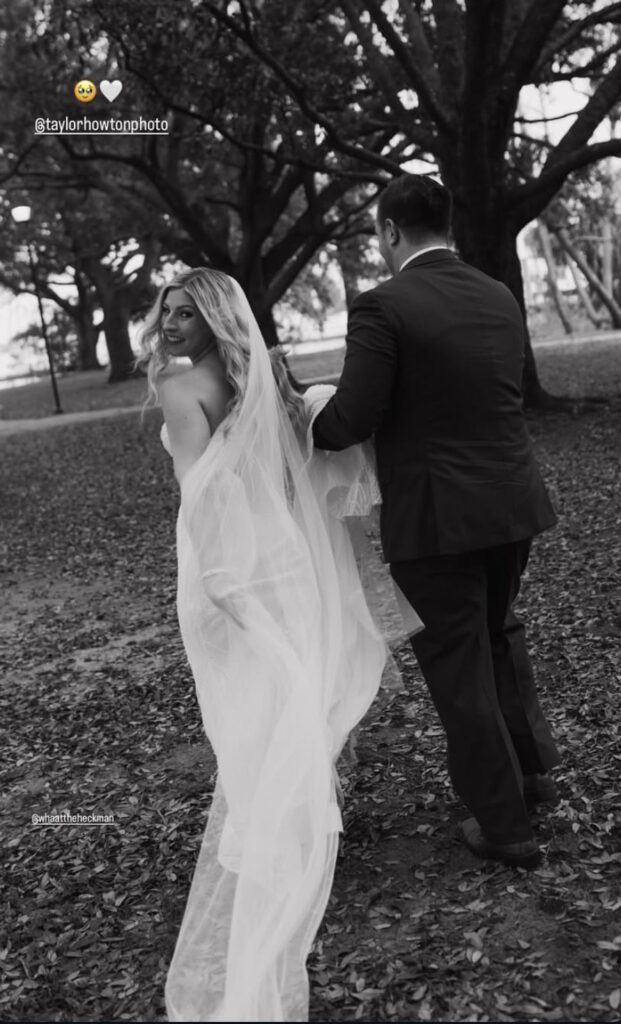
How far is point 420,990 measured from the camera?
3.34 meters

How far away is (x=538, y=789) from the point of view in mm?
4242

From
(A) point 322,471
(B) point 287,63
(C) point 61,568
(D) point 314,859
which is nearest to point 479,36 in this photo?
(B) point 287,63

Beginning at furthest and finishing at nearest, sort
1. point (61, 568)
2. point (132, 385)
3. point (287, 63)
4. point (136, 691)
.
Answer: point (132, 385) < point (287, 63) < point (61, 568) < point (136, 691)

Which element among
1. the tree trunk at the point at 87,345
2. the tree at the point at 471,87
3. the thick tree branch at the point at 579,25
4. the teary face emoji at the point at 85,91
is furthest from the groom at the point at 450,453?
the tree trunk at the point at 87,345

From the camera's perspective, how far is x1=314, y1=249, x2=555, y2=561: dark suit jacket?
12.1 feet

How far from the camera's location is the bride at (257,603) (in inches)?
138

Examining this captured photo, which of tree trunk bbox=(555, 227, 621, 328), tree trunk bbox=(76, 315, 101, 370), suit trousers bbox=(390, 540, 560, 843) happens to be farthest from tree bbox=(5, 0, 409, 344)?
tree trunk bbox=(76, 315, 101, 370)

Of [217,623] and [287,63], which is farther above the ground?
[287,63]

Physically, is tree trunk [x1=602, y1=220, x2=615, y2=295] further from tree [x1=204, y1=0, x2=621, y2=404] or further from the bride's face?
the bride's face

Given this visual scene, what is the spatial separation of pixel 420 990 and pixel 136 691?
372 cm

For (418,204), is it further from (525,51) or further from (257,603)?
(525,51)

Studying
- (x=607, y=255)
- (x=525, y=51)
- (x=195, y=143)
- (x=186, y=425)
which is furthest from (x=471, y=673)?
(x=607, y=255)

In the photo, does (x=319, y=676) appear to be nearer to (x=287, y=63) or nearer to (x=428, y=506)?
(x=428, y=506)

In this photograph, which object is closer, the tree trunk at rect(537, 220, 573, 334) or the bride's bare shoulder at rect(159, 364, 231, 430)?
the bride's bare shoulder at rect(159, 364, 231, 430)
